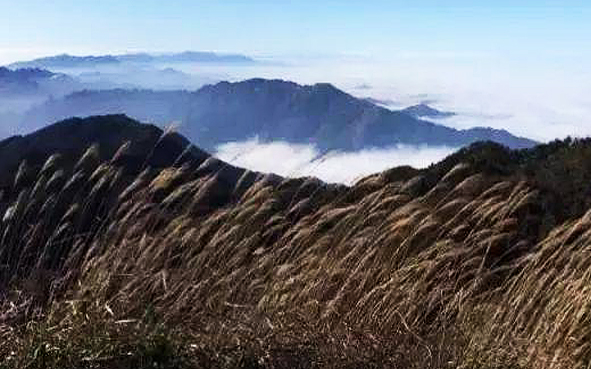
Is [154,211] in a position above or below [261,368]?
above

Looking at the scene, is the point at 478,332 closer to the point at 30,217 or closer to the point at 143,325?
the point at 143,325

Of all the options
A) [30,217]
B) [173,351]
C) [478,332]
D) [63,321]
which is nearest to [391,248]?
[478,332]

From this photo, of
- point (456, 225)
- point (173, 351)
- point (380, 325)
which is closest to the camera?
point (173, 351)

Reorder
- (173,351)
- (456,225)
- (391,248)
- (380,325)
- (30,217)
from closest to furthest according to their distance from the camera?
1. (173,351)
2. (380,325)
3. (391,248)
4. (456,225)
5. (30,217)

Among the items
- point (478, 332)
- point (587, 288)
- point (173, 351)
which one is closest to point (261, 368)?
point (173, 351)

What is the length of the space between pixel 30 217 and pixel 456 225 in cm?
298

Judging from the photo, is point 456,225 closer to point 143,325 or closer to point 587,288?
point 587,288

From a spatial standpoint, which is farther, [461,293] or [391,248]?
[391,248]

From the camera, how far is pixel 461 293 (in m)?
4.36

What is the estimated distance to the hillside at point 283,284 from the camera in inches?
150

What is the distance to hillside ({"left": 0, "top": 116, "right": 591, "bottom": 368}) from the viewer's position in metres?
3.81

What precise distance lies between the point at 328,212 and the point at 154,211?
47.4 inches

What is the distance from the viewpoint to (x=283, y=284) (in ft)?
14.9

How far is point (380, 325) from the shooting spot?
14.0 feet
